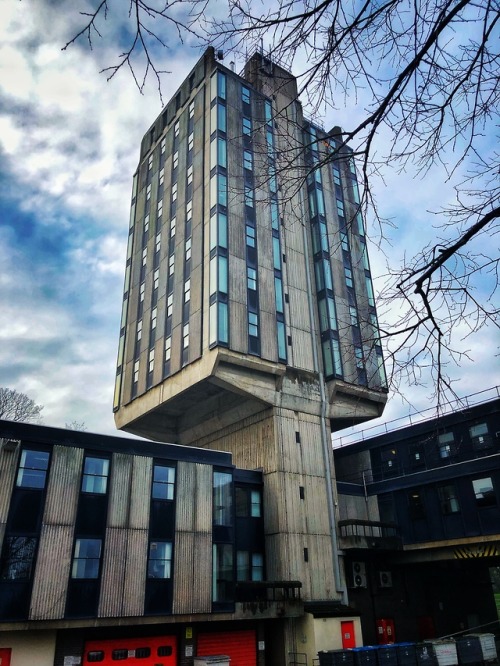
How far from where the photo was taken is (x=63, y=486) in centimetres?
2700

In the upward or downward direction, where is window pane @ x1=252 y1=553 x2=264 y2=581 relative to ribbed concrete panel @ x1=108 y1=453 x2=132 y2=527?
downward

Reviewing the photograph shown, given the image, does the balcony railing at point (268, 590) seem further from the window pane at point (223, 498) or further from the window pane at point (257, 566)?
the window pane at point (223, 498)

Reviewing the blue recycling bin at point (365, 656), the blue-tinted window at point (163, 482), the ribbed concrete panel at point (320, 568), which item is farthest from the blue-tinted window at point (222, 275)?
the blue recycling bin at point (365, 656)

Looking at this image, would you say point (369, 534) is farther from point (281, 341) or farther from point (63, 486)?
point (63, 486)

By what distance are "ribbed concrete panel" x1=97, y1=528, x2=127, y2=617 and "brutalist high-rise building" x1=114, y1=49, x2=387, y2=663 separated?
5.99 m

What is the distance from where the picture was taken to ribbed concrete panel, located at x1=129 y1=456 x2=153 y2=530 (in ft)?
94.1

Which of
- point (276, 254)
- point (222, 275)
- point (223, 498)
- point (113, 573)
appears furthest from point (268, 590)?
point (276, 254)

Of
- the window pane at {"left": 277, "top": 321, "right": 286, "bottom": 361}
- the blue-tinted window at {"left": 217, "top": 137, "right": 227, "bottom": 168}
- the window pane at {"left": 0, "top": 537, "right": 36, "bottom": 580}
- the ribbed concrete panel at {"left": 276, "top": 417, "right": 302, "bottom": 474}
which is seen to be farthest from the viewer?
the blue-tinted window at {"left": 217, "top": 137, "right": 227, "bottom": 168}

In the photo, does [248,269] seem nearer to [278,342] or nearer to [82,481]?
[278,342]

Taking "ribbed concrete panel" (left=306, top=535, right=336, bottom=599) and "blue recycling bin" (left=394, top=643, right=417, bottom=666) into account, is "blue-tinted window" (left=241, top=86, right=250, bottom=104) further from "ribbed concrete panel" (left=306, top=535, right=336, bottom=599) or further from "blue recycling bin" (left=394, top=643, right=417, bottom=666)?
"blue recycling bin" (left=394, top=643, right=417, bottom=666)

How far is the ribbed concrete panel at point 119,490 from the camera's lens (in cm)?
2802

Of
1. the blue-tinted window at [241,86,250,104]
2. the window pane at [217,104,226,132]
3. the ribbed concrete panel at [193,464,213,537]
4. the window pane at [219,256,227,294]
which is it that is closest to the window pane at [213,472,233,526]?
the ribbed concrete panel at [193,464,213,537]

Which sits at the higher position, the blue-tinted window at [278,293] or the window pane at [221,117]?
the window pane at [221,117]

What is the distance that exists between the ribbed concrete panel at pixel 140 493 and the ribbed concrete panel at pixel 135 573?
52 cm
